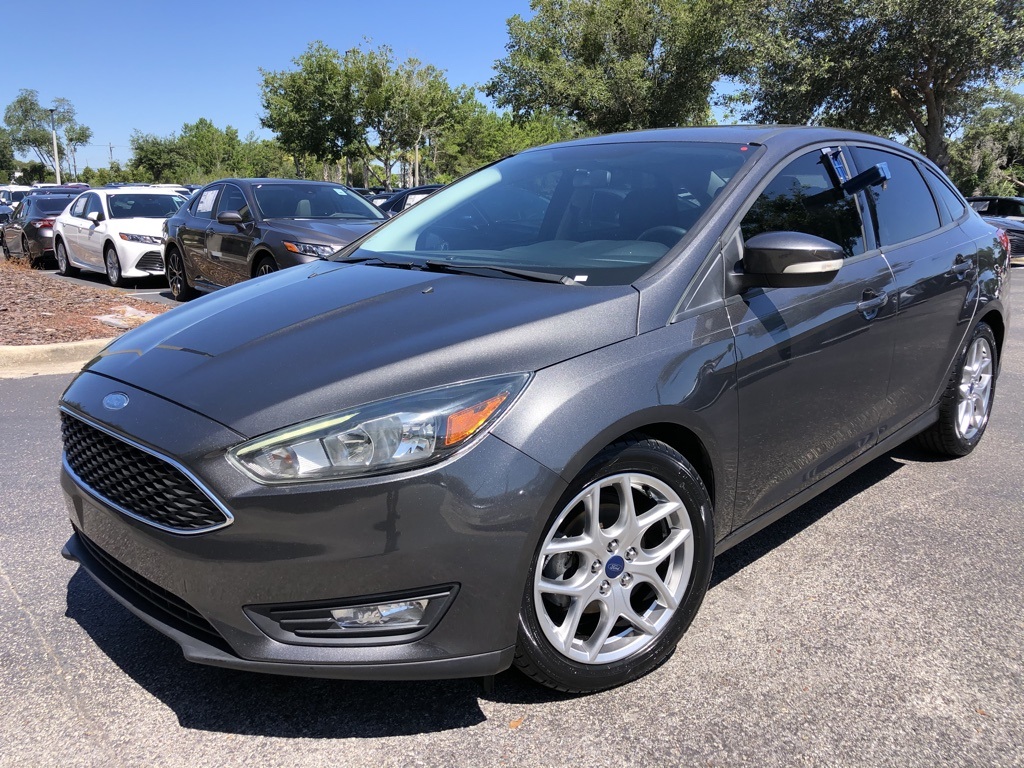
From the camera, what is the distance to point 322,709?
2406mm

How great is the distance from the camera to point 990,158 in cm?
4519

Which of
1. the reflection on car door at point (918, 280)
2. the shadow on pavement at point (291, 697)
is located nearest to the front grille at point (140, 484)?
the shadow on pavement at point (291, 697)

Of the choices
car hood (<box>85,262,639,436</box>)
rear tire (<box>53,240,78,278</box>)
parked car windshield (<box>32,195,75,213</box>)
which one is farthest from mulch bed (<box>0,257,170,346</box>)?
parked car windshield (<box>32,195,75,213</box>)

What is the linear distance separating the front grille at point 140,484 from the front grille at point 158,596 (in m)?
0.20

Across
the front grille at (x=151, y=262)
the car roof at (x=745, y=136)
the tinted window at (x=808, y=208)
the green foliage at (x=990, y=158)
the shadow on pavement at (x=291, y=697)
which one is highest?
the green foliage at (x=990, y=158)

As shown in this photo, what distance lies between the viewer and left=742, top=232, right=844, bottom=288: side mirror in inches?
105

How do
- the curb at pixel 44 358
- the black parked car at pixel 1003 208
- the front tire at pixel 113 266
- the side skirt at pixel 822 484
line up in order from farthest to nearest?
1. the black parked car at pixel 1003 208
2. the front tire at pixel 113 266
3. the curb at pixel 44 358
4. the side skirt at pixel 822 484

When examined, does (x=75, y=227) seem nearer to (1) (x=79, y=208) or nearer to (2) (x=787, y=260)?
(1) (x=79, y=208)

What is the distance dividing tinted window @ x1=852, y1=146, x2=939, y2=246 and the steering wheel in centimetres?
120

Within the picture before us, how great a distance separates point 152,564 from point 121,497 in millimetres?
225

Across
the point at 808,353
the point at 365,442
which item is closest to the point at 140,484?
the point at 365,442

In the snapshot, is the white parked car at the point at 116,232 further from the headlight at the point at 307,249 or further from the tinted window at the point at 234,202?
the headlight at the point at 307,249

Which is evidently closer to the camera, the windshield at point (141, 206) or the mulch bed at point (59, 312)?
the mulch bed at point (59, 312)

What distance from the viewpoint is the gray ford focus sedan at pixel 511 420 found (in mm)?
2059
